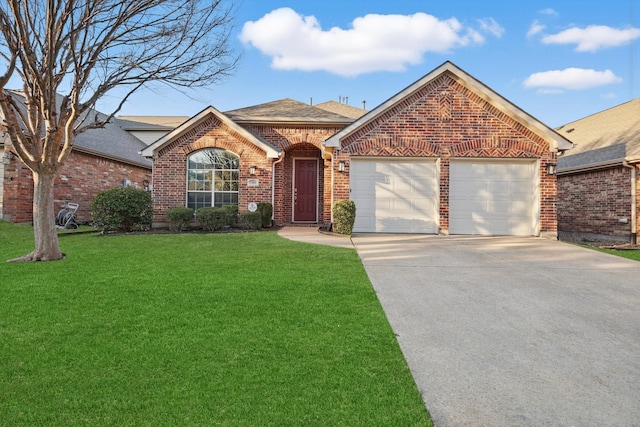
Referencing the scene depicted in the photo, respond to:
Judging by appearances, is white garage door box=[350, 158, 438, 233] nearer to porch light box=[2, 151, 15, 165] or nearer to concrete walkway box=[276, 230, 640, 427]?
concrete walkway box=[276, 230, 640, 427]

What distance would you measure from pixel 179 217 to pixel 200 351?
9826 mm

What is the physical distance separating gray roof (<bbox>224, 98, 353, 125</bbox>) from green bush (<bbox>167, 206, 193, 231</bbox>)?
13.5 ft

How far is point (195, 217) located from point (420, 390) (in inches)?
456

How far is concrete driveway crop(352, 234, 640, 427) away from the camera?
2.54 m

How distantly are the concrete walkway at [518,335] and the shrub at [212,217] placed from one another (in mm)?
6393

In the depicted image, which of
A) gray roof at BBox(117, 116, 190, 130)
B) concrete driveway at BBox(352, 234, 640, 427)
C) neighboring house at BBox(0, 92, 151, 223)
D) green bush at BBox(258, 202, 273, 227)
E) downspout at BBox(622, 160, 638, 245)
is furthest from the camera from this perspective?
gray roof at BBox(117, 116, 190, 130)

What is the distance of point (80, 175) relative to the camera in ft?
54.3

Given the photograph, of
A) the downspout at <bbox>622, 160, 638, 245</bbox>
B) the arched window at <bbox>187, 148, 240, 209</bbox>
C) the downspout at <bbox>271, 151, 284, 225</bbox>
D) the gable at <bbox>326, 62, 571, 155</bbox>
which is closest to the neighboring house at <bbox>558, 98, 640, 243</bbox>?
the downspout at <bbox>622, 160, 638, 245</bbox>

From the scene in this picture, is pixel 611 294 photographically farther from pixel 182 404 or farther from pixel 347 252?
pixel 182 404

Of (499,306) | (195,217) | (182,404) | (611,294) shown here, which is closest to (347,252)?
(499,306)

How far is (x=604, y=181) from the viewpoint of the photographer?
1309 centimetres

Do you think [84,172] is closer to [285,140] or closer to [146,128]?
[146,128]

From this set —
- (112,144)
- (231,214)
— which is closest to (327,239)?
(231,214)

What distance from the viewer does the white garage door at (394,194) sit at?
1176 cm
